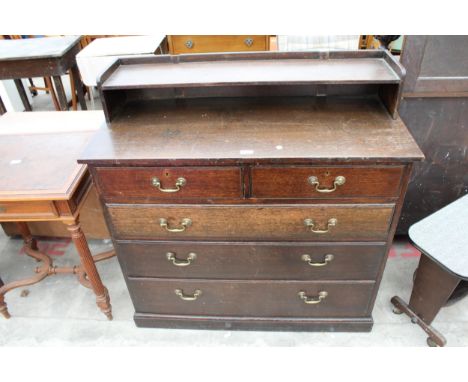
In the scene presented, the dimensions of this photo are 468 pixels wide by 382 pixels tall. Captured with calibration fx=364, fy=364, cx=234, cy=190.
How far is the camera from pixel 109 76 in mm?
1530

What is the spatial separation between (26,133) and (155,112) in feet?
2.71

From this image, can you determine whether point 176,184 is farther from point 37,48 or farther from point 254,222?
point 37,48

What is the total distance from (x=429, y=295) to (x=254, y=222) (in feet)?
3.36

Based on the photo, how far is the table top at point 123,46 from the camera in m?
3.09

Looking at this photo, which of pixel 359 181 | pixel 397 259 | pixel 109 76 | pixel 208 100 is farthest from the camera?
pixel 397 259

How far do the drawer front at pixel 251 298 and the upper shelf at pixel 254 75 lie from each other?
85 cm

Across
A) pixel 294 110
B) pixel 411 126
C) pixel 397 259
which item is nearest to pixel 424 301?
pixel 397 259

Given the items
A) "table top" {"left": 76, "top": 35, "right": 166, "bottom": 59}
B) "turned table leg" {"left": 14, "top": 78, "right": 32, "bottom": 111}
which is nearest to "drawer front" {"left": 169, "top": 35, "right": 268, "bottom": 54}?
"table top" {"left": 76, "top": 35, "right": 166, "bottom": 59}

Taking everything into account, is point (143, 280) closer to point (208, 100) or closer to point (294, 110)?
point (208, 100)

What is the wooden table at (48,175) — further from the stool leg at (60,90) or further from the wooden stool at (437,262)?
the wooden stool at (437,262)

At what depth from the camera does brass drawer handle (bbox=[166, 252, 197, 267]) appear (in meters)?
1.63

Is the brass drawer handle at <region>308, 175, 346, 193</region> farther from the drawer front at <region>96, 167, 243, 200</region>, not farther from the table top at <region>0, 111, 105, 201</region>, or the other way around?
the table top at <region>0, 111, 105, 201</region>

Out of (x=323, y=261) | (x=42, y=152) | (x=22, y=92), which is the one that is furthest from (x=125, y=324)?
(x=22, y=92)

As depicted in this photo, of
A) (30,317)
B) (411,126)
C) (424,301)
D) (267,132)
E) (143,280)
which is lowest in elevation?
(30,317)
